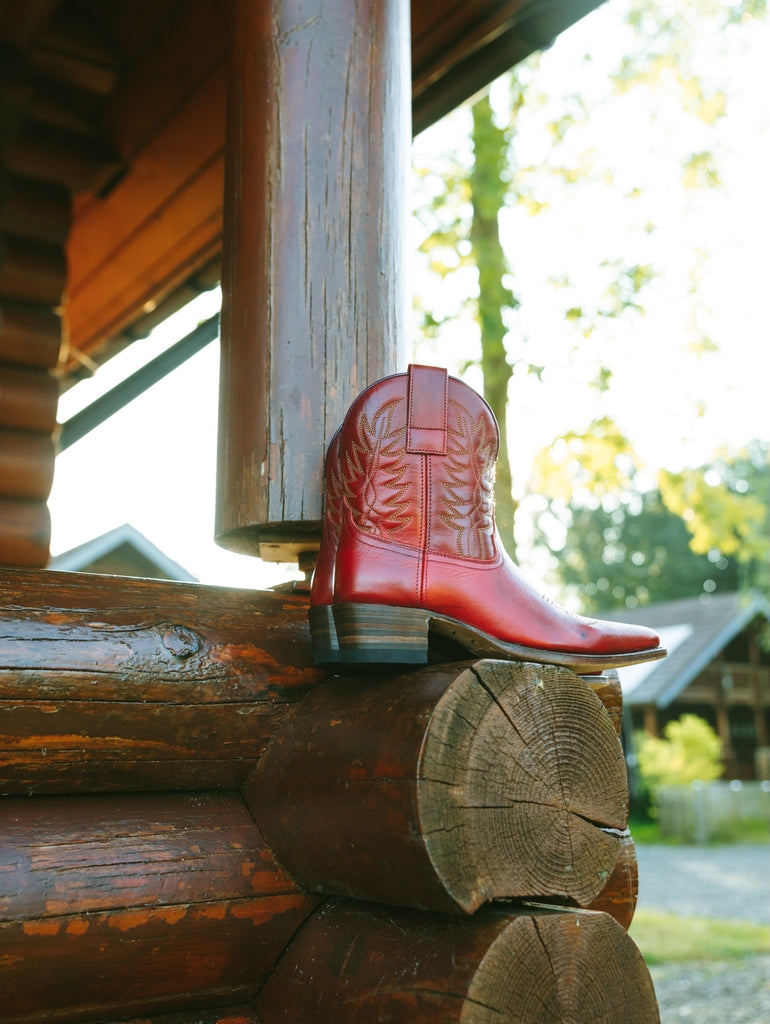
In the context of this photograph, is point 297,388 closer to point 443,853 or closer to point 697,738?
point 443,853

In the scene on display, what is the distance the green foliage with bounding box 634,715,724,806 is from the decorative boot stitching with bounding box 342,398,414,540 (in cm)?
1816

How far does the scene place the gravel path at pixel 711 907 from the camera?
248 inches

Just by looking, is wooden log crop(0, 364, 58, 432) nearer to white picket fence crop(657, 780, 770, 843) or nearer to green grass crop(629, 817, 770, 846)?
green grass crop(629, 817, 770, 846)

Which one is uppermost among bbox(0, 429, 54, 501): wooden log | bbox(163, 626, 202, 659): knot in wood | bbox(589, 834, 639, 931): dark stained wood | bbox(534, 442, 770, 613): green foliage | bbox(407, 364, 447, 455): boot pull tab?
bbox(534, 442, 770, 613): green foliage

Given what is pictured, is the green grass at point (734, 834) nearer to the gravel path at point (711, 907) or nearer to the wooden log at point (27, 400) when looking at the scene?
the gravel path at point (711, 907)

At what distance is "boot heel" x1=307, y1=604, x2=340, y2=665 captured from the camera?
1.54m

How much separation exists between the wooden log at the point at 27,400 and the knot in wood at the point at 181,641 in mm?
2723

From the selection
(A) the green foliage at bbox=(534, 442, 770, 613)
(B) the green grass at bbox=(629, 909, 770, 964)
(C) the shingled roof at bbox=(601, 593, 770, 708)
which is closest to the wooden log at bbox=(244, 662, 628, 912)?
(B) the green grass at bbox=(629, 909, 770, 964)

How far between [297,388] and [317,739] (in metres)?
0.68

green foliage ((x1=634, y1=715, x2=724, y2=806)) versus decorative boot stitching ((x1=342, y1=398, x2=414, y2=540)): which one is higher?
decorative boot stitching ((x1=342, y1=398, x2=414, y2=540))

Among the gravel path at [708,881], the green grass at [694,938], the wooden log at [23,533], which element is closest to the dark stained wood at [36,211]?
the wooden log at [23,533]

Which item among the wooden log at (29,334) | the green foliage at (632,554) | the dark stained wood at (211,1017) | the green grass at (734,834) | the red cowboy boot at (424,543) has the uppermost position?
the green foliage at (632,554)

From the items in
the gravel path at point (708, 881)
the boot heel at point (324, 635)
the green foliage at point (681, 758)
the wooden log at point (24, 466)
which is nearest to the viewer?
the boot heel at point (324, 635)

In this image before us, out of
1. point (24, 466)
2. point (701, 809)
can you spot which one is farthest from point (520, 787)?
point (701, 809)
